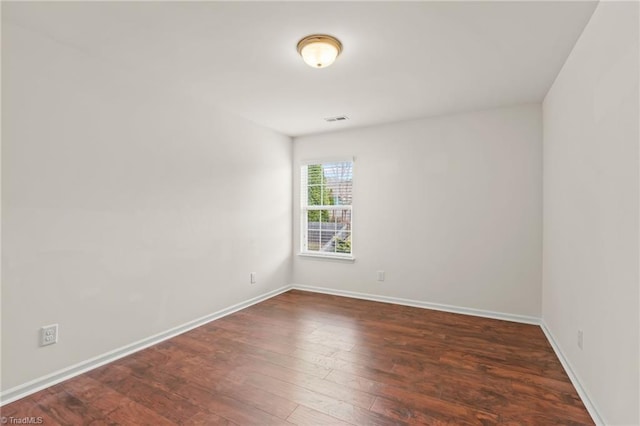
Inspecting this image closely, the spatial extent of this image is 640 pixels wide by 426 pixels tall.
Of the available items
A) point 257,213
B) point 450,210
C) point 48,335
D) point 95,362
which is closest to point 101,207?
point 48,335

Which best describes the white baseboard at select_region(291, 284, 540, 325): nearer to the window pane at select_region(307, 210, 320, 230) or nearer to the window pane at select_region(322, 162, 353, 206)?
the window pane at select_region(307, 210, 320, 230)

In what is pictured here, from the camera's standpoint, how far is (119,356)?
257 cm

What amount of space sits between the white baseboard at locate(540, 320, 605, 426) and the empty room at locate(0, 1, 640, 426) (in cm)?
3

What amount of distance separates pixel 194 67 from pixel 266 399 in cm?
260

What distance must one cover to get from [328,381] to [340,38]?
2423mm

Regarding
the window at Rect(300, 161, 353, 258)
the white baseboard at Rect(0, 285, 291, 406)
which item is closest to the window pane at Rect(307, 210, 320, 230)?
the window at Rect(300, 161, 353, 258)

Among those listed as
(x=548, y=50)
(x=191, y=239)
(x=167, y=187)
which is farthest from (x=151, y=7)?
(x=548, y=50)

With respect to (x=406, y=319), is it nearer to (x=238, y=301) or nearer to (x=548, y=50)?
(x=238, y=301)

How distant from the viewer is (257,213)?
13.8 ft


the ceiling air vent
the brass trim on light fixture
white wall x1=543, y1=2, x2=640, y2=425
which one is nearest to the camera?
white wall x1=543, y1=2, x2=640, y2=425

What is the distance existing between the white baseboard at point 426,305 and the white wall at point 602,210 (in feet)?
2.64

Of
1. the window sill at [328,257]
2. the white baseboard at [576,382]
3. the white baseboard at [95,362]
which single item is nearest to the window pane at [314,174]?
the window sill at [328,257]

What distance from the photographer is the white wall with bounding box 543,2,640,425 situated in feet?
4.73

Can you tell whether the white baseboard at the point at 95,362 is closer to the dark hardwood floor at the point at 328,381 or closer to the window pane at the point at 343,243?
the dark hardwood floor at the point at 328,381
